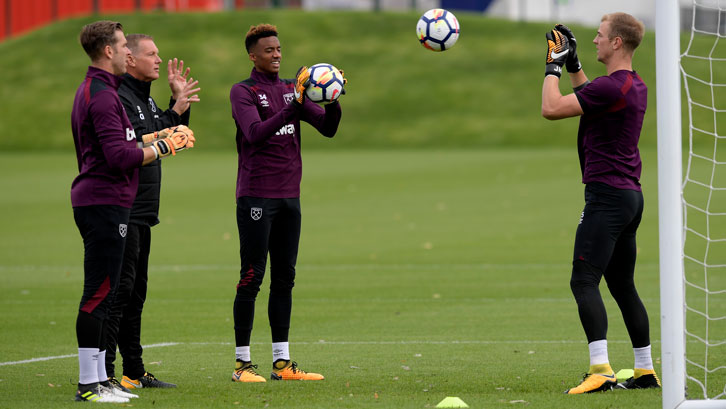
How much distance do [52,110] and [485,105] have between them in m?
18.9

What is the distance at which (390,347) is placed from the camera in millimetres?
9211

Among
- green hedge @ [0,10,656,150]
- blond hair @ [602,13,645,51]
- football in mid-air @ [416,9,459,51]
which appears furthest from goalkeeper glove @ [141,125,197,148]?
green hedge @ [0,10,656,150]

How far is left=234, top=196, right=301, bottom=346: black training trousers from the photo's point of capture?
7863mm

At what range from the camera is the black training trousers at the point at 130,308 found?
24.4 ft

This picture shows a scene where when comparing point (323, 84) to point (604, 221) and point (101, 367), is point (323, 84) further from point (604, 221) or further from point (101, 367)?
→ point (101, 367)

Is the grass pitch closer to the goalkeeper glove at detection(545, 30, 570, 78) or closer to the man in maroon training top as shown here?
the man in maroon training top

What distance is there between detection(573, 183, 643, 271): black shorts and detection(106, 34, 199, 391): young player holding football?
3116mm

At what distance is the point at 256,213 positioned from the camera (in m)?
7.87

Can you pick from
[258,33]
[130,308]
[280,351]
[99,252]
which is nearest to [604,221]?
[280,351]

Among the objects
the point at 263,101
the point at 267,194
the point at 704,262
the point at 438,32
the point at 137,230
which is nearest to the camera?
the point at 137,230

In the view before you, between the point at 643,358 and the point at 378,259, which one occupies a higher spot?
the point at 643,358

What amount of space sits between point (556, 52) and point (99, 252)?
3363 mm

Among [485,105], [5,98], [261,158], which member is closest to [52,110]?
[5,98]

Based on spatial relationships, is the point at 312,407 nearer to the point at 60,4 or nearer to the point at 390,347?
the point at 390,347
